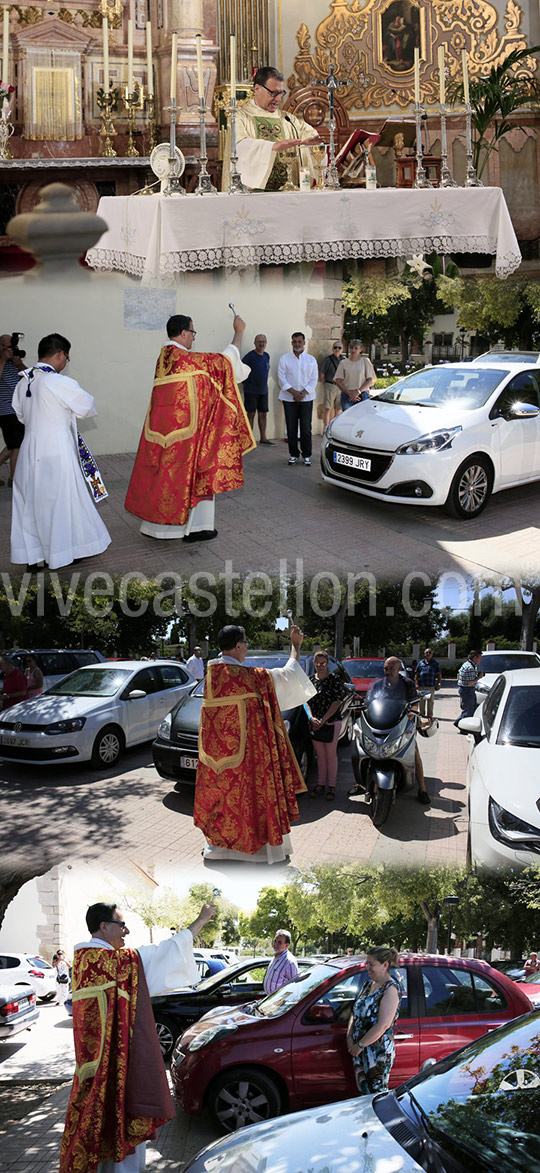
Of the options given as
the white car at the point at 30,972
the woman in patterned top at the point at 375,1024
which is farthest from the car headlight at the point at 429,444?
the white car at the point at 30,972

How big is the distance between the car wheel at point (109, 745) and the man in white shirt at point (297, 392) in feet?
5.69

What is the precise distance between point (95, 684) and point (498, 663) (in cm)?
216

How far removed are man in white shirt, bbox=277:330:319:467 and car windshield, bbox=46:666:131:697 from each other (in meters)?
1.48

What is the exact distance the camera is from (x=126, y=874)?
5840 mm

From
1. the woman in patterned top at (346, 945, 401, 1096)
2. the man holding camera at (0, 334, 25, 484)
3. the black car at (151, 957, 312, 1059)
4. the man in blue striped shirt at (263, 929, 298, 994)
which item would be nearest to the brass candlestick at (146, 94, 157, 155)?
the man holding camera at (0, 334, 25, 484)

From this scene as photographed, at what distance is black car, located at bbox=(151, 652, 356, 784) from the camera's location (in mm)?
5484

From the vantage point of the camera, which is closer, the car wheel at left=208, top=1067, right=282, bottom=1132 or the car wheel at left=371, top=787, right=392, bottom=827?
the car wheel at left=208, top=1067, right=282, bottom=1132

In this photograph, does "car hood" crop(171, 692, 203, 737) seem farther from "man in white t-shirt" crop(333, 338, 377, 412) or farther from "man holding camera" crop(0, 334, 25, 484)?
"man in white t-shirt" crop(333, 338, 377, 412)

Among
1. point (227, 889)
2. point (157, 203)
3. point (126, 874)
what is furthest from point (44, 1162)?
point (157, 203)

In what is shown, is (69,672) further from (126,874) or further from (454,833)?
(454,833)

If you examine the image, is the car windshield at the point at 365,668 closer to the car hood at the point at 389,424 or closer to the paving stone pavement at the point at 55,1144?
the car hood at the point at 389,424

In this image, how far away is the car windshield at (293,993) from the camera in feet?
15.3

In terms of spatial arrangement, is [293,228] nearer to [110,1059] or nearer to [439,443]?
[439,443]

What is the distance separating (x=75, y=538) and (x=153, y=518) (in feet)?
1.25
